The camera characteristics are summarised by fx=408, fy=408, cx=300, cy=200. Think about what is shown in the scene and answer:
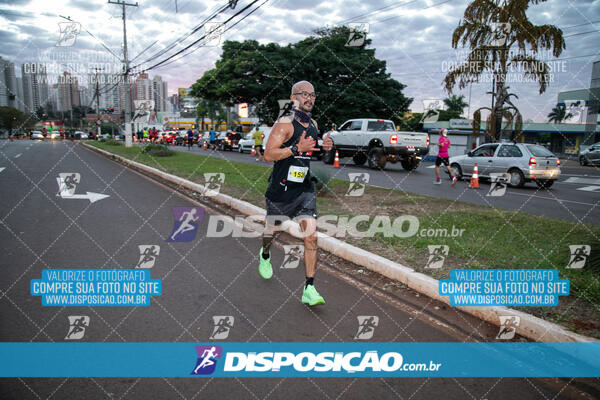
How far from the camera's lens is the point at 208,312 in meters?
3.65

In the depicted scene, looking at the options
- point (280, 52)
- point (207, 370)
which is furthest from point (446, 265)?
point (280, 52)

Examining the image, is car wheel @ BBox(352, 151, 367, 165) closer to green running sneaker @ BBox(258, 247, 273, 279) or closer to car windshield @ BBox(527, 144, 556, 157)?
car windshield @ BBox(527, 144, 556, 157)

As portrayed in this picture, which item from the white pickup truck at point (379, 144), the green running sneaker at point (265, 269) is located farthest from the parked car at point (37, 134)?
the green running sneaker at point (265, 269)

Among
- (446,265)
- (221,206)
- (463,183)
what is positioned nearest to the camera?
(446,265)

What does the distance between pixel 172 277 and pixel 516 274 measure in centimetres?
381

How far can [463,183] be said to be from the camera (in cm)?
1439

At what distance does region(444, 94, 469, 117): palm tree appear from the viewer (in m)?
67.2

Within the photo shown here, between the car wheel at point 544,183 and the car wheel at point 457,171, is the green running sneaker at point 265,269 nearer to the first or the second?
the car wheel at point 544,183

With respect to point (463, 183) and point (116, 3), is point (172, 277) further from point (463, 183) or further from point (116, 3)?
point (116, 3)

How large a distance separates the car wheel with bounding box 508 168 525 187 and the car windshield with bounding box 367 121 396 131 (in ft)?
21.4

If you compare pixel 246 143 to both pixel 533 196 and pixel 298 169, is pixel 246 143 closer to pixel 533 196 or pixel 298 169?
pixel 533 196

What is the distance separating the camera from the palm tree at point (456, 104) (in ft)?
220

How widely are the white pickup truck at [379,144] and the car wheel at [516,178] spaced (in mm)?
4510

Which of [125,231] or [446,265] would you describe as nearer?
[446,265]
